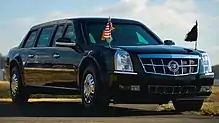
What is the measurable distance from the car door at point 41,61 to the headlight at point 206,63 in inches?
112

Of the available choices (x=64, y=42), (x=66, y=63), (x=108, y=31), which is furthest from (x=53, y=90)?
(x=108, y=31)

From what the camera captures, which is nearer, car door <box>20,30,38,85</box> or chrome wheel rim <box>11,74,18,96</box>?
car door <box>20,30,38,85</box>

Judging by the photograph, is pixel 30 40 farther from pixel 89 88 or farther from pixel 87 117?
pixel 87 117

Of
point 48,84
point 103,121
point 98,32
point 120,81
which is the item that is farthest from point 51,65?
point 103,121

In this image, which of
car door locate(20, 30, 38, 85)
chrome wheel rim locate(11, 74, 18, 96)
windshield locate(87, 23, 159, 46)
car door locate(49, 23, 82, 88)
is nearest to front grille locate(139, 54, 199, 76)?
windshield locate(87, 23, 159, 46)

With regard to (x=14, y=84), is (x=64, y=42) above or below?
above

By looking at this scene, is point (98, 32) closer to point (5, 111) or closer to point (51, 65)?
point (51, 65)

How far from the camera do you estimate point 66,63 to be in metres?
10.8

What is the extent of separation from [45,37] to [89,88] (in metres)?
2.61

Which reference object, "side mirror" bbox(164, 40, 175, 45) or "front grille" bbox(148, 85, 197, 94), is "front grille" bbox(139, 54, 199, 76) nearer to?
"front grille" bbox(148, 85, 197, 94)

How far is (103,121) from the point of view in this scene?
27.5ft

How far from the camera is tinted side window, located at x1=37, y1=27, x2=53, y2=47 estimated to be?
1202 cm

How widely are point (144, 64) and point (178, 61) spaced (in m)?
0.59

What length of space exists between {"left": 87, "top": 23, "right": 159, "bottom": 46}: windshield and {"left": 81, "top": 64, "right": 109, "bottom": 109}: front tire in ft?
2.38
